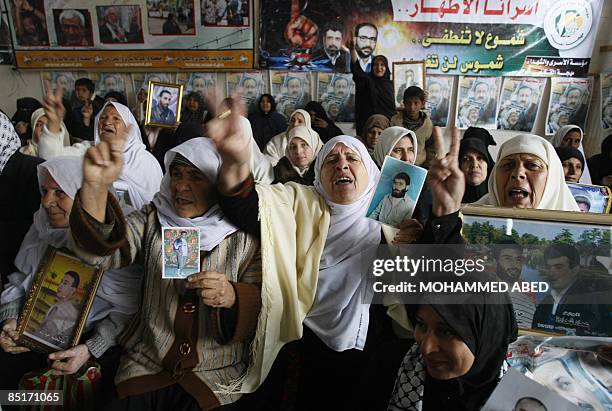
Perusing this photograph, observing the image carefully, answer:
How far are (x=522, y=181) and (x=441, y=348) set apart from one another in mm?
797

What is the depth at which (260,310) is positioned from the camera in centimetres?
131

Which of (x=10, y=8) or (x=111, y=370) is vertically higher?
(x=10, y=8)

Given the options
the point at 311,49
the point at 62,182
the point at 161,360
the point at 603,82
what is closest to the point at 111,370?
the point at 161,360

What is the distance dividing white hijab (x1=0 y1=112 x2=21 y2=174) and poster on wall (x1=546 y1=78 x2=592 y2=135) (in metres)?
5.26

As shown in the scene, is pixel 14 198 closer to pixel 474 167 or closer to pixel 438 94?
pixel 474 167

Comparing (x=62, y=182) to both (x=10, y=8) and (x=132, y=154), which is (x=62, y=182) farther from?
(x=10, y=8)

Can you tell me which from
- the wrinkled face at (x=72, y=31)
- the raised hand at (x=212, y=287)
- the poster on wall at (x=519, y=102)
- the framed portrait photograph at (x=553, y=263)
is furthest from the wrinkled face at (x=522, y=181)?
the wrinkled face at (x=72, y=31)

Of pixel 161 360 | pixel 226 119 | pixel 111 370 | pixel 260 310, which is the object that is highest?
pixel 226 119

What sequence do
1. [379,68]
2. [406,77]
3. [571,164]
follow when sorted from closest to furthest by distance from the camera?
[571,164], [406,77], [379,68]

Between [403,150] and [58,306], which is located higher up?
[403,150]

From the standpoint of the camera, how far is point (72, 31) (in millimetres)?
5051

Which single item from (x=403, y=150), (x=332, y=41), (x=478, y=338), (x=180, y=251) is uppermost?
(x=332, y=41)

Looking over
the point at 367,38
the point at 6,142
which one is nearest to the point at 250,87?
the point at 367,38

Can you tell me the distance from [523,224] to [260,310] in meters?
0.86
